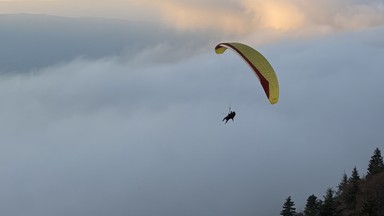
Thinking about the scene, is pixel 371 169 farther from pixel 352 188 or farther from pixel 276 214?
pixel 276 214

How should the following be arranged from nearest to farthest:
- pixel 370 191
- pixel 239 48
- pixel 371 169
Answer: pixel 239 48, pixel 370 191, pixel 371 169

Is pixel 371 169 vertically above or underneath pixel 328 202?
above

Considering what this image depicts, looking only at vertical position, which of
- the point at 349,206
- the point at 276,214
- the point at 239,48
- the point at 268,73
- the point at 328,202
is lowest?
the point at 328,202

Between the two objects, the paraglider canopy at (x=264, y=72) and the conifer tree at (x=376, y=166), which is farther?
the conifer tree at (x=376, y=166)

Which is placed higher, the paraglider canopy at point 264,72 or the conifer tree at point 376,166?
the conifer tree at point 376,166

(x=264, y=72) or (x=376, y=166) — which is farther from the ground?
(x=376, y=166)

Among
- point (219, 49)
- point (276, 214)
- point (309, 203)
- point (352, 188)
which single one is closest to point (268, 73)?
point (219, 49)

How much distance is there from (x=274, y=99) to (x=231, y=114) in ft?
14.7

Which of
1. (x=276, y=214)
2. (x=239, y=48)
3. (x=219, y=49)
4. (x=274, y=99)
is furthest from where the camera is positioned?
(x=276, y=214)

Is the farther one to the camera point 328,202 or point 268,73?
point 328,202

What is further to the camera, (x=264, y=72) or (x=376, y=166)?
(x=376, y=166)

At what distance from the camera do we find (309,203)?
2394 inches

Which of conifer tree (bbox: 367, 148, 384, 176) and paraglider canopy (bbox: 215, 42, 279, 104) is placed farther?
conifer tree (bbox: 367, 148, 384, 176)

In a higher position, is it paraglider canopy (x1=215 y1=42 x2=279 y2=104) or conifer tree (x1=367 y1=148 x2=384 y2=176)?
conifer tree (x1=367 y1=148 x2=384 y2=176)
